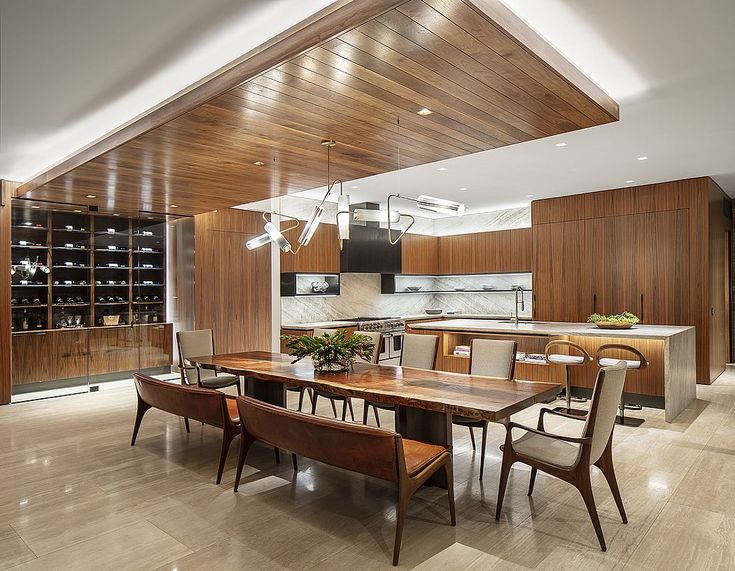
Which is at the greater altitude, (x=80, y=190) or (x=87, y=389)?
(x=80, y=190)

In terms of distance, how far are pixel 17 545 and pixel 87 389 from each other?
4525mm

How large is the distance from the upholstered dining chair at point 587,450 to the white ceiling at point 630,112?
1.96 meters

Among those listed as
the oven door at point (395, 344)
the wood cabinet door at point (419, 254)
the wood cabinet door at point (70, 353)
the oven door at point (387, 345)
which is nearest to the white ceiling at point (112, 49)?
the wood cabinet door at point (70, 353)

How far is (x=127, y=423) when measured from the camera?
16.5 feet

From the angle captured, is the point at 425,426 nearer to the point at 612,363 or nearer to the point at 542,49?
the point at 542,49

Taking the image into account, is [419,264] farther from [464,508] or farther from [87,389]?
[464,508]

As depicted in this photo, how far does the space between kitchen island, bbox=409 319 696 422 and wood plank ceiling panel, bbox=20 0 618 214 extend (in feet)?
7.52

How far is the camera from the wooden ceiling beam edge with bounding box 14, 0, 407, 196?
2.24 metres

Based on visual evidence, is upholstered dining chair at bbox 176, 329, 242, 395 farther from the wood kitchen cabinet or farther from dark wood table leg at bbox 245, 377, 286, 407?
the wood kitchen cabinet

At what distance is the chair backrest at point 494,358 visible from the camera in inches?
158

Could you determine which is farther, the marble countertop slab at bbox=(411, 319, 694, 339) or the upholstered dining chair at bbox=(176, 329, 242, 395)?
the upholstered dining chair at bbox=(176, 329, 242, 395)

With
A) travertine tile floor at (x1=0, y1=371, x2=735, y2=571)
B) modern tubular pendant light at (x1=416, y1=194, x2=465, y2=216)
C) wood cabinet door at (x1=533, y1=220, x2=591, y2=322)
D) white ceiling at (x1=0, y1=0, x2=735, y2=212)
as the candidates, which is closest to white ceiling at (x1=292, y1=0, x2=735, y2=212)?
white ceiling at (x1=0, y1=0, x2=735, y2=212)

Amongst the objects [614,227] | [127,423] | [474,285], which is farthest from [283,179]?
[474,285]

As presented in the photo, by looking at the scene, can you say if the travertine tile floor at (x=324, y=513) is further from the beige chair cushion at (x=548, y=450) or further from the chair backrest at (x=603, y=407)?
the chair backrest at (x=603, y=407)
